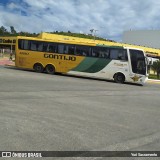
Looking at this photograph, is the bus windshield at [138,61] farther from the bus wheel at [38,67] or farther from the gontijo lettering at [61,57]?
the bus wheel at [38,67]

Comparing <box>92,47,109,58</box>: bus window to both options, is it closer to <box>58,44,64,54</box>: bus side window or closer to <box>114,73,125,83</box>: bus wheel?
<box>114,73,125,83</box>: bus wheel

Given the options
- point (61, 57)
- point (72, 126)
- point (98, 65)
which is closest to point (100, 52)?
point (98, 65)

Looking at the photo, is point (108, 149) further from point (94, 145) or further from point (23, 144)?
point (23, 144)

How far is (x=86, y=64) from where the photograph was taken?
26.4 meters

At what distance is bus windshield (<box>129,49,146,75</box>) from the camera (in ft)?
83.9

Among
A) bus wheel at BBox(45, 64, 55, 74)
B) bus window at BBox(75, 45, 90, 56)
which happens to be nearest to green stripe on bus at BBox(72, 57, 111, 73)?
bus window at BBox(75, 45, 90, 56)

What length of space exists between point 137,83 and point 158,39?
64.2m

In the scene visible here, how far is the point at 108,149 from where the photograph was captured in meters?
6.33

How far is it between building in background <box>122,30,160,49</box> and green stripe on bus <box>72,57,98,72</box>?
64314 millimetres

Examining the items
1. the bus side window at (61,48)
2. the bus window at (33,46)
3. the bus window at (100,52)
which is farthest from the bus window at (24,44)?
the bus window at (100,52)

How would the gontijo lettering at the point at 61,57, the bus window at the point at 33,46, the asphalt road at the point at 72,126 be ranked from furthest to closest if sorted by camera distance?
the bus window at the point at 33,46 → the gontijo lettering at the point at 61,57 → the asphalt road at the point at 72,126

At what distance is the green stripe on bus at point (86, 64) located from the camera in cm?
2623

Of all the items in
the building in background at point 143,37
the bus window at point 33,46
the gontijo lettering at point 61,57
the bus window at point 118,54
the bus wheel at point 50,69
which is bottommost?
the bus wheel at point 50,69

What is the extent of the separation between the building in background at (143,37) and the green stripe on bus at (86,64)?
6431 cm
